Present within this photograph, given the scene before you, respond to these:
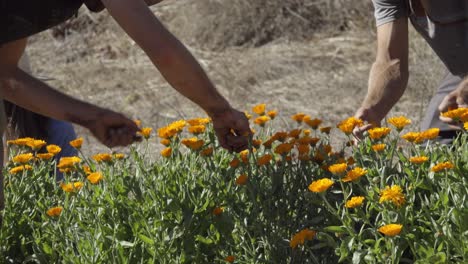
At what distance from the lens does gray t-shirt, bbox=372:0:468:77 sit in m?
3.25

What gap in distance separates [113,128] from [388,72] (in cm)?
109

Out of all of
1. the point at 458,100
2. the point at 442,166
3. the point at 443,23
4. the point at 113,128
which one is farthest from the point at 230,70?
the point at 442,166

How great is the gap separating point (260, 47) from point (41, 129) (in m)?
3.07

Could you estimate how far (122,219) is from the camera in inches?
106

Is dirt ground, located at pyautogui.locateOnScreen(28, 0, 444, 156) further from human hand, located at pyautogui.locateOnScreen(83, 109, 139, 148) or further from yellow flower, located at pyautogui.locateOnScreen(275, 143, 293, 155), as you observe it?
human hand, located at pyautogui.locateOnScreen(83, 109, 139, 148)

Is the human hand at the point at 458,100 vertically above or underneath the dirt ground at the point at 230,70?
above

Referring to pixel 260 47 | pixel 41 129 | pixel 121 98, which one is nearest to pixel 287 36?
pixel 260 47

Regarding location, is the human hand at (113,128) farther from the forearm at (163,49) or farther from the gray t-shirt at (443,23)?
the gray t-shirt at (443,23)

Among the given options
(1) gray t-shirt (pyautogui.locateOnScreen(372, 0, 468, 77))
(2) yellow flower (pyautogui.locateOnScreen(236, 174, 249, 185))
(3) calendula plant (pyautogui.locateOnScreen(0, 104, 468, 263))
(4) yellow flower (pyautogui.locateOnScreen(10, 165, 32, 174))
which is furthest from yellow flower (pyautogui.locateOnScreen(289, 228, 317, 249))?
(1) gray t-shirt (pyautogui.locateOnScreen(372, 0, 468, 77))

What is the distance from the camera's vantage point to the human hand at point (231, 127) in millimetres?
2576

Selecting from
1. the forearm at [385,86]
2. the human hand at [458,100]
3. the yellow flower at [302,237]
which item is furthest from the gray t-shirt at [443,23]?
the yellow flower at [302,237]

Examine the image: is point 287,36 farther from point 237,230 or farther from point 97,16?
point 237,230

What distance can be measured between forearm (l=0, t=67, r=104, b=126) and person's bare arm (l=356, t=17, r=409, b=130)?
3.20ft

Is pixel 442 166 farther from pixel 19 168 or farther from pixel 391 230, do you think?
pixel 19 168
